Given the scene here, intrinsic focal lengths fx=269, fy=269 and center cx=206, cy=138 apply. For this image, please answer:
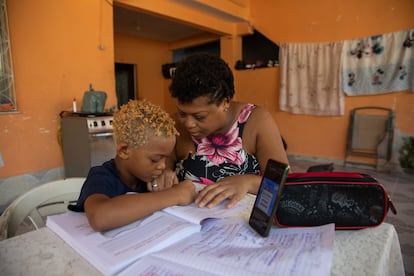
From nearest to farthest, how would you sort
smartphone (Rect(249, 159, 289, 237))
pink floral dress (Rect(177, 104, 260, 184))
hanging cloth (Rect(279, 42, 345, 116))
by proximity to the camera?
1. smartphone (Rect(249, 159, 289, 237))
2. pink floral dress (Rect(177, 104, 260, 184))
3. hanging cloth (Rect(279, 42, 345, 116))

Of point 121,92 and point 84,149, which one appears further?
point 121,92

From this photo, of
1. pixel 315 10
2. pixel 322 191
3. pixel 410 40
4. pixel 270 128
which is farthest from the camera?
pixel 315 10

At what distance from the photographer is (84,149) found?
8.46ft

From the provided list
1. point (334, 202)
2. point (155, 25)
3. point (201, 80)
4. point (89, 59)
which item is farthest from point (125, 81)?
point (334, 202)

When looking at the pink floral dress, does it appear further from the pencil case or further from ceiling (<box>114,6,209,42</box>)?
ceiling (<box>114,6,209,42</box>)

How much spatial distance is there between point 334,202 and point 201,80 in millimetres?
621

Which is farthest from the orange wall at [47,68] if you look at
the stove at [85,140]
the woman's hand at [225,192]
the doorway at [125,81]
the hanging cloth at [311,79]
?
the doorway at [125,81]

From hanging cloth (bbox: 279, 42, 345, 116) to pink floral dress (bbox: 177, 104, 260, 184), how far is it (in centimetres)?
345

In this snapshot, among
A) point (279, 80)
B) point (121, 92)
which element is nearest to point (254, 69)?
point (279, 80)

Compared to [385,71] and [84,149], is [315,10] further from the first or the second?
[84,149]

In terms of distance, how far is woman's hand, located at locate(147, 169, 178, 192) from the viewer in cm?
95

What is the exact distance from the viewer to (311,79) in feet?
14.1

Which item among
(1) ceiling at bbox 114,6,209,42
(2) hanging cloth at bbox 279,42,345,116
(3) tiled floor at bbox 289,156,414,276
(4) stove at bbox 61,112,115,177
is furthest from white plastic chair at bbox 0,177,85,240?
(1) ceiling at bbox 114,6,209,42

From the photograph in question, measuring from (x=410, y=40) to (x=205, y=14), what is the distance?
2902 mm
